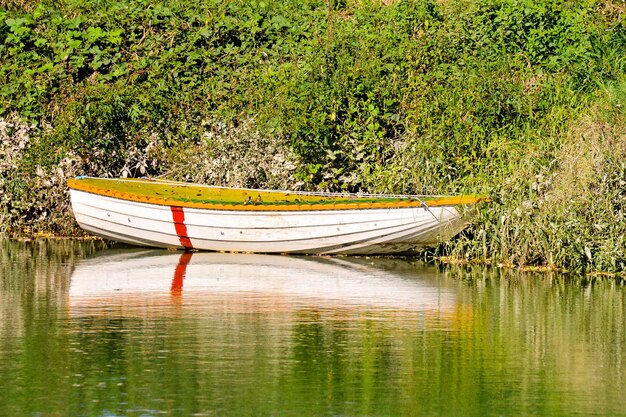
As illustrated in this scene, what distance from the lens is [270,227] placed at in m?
24.8

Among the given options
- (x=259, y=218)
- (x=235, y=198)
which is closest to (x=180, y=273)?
(x=259, y=218)

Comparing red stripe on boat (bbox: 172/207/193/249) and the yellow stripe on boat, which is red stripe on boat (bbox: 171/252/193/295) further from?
the yellow stripe on boat

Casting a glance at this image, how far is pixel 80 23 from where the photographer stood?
30953 millimetres

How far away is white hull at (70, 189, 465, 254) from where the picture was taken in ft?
77.8

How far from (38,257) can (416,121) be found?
22.1 feet

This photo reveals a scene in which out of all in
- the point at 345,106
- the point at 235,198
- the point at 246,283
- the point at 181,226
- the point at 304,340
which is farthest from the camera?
the point at 345,106

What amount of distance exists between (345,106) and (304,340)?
10871 mm

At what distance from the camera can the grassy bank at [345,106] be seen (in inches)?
901

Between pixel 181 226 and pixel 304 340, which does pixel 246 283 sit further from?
pixel 304 340

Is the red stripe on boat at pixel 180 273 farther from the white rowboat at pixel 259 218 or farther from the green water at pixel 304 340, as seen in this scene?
the white rowboat at pixel 259 218

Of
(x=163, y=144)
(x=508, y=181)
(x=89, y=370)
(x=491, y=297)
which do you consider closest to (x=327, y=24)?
(x=163, y=144)

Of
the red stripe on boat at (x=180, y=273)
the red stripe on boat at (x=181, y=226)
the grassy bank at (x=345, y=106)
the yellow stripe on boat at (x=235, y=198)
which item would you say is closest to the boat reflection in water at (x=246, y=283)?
the red stripe on boat at (x=180, y=273)

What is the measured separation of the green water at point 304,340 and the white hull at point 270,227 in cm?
61

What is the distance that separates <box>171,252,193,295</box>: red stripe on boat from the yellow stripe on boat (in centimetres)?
88
